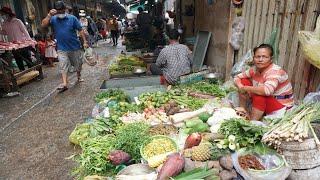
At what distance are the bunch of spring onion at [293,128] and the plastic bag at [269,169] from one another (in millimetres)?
142

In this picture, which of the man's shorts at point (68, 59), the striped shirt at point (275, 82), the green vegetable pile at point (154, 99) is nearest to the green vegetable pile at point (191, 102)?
the green vegetable pile at point (154, 99)

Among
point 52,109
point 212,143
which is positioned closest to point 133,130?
point 212,143

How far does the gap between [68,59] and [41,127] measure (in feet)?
9.81

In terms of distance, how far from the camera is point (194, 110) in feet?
14.8

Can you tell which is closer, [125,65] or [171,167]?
[171,167]

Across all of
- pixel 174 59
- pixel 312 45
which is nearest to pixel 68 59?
pixel 174 59

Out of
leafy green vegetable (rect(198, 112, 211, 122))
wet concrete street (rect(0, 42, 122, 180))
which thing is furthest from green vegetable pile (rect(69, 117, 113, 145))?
leafy green vegetable (rect(198, 112, 211, 122))

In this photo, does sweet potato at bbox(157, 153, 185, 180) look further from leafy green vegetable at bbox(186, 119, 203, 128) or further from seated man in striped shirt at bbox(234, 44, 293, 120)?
seated man in striped shirt at bbox(234, 44, 293, 120)

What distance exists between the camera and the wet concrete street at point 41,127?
388 cm

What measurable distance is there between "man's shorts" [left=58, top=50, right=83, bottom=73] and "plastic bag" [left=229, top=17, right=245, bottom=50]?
4.37m

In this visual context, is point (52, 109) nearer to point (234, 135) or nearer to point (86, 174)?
point (86, 174)

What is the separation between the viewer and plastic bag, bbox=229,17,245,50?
568cm

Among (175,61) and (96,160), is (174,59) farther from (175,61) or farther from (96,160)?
(96,160)

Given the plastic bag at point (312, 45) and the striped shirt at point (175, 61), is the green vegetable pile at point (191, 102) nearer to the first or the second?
the striped shirt at point (175, 61)
